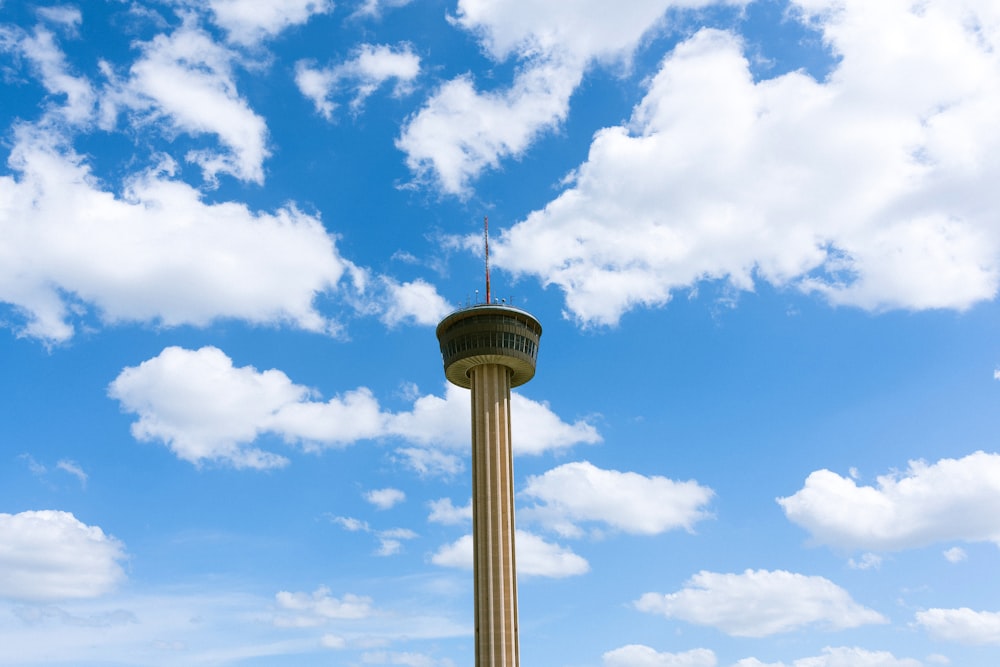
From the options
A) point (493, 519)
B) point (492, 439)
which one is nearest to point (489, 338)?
point (492, 439)

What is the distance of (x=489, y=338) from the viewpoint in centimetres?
10550

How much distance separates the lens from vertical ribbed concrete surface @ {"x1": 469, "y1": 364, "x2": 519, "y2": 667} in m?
95.1

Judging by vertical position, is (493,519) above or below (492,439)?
below

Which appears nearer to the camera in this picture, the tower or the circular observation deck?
the tower

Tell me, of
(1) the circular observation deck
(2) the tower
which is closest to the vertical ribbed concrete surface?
(2) the tower

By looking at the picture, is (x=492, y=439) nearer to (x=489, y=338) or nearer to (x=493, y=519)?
(x=493, y=519)

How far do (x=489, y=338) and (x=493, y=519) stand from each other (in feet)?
68.0

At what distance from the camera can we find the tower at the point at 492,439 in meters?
95.8

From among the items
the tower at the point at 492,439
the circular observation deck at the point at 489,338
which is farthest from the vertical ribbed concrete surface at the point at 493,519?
the circular observation deck at the point at 489,338

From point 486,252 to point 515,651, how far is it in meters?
48.2

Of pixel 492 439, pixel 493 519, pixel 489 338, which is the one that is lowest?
pixel 493 519

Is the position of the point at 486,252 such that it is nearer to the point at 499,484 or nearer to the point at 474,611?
the point at 499,484

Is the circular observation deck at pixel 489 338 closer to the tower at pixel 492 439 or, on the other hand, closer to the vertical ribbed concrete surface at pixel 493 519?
the tower at pixel 492 439

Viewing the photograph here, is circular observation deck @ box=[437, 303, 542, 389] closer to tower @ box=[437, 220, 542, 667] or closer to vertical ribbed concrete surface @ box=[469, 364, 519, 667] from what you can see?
tower @ box=[437, 220, 542, 667]
